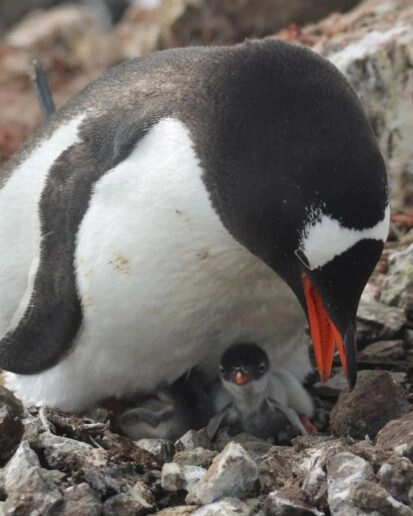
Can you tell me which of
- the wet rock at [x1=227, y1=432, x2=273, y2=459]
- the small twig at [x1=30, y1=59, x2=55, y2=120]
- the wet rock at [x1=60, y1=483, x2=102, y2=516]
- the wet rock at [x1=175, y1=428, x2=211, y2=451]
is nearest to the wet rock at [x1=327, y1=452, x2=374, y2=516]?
the wet rock at [x1=60, y1=483, x2=102, y2=516]

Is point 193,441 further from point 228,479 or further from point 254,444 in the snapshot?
point 228,479

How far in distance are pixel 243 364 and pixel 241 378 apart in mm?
56

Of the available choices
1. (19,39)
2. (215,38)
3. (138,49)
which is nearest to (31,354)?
(215,38)

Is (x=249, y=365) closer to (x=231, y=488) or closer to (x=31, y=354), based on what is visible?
(x=31, y=354)

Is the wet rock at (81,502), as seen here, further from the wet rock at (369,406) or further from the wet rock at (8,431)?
the wet rock at (369,406)

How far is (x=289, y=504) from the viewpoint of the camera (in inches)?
142

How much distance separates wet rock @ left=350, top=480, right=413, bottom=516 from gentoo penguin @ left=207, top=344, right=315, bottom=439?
148 cm

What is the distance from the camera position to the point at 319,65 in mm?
4688

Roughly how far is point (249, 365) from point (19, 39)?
877 centimetres

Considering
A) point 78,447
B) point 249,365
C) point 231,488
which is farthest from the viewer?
point 249,365

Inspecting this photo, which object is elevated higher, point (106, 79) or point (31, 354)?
point (106, 79)

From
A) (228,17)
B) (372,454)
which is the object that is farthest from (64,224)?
(228,17)

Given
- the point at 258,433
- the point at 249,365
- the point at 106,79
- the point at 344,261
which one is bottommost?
the point at 258,433

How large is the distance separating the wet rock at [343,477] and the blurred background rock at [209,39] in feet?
10.1
